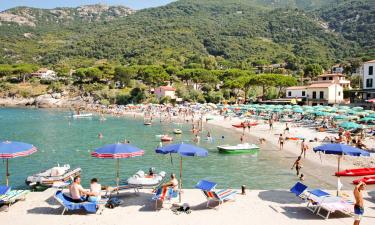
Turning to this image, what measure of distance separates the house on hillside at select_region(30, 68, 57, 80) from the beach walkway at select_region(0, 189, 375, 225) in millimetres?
107852

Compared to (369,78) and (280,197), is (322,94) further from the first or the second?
(280,197)

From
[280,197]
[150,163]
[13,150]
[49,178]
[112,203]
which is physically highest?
[13,150]

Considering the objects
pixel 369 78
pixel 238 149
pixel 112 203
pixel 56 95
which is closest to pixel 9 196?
pixel 112 203

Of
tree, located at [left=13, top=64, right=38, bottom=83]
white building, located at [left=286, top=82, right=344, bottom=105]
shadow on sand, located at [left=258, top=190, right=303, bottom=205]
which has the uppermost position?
tree, located at [left=13, top=64, right=38, bottom=83]

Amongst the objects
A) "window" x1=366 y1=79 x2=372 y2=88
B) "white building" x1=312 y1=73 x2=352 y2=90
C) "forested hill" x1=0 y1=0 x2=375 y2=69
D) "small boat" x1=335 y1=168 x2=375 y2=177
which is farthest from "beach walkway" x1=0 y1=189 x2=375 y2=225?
"forested hill" x1=0 y1=0 x2=375 y2=69

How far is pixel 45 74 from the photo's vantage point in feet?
388

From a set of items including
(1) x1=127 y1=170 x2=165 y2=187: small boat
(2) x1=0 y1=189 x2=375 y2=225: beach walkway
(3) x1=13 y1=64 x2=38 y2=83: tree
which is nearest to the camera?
(2) x1=0 y1=189 x2=375 y2=225: beach walkway

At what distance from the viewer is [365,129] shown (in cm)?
3809

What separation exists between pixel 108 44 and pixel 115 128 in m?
126

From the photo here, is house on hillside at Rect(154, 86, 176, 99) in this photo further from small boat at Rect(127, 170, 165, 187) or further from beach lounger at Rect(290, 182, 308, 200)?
beach lounger at Rect(290, 182, 308, 200)

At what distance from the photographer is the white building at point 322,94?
64.5 m

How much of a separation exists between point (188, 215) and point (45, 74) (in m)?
115

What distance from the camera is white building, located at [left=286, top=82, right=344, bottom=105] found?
64.5 metres

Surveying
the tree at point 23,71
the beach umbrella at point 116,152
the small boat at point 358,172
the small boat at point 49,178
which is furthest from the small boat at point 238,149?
the tree at point 23,71
